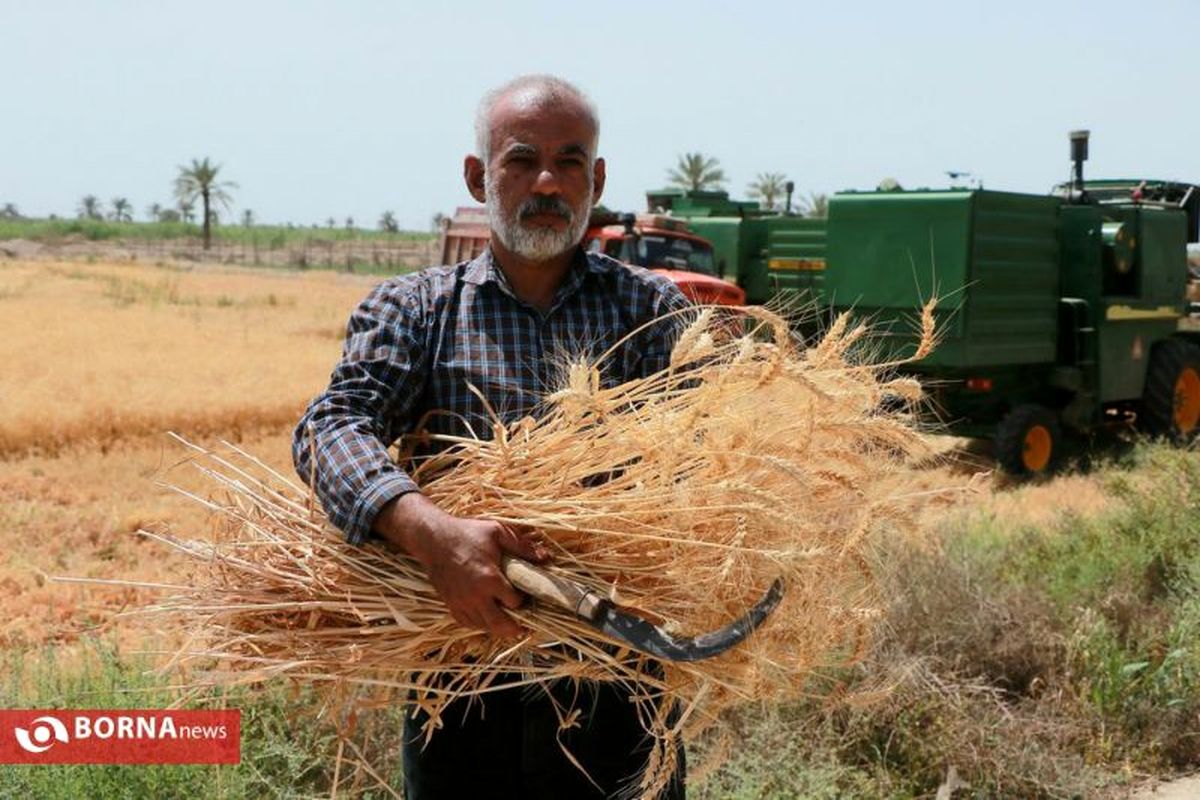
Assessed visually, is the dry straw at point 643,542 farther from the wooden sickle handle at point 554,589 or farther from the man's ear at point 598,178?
the man's ear at point 598,178

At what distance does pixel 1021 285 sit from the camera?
29.7 ft

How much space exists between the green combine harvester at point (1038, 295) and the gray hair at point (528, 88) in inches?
228

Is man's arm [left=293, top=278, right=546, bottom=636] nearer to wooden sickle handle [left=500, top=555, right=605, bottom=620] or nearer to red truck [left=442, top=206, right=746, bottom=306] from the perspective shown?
wooden sickle handle [left=500, top=555, right=605, bottom=620]

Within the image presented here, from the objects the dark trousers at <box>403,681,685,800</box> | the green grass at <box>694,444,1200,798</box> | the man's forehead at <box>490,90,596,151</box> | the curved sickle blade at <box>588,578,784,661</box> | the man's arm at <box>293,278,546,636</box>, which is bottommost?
the green grass at <box>694,444,1200,798</box>

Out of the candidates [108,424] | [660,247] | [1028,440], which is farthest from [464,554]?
[660,247]

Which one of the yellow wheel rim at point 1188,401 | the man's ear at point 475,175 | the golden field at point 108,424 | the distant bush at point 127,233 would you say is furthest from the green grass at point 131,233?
the man's ear at point 475,175

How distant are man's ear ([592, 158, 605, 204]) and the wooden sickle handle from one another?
799 mm

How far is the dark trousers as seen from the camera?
2209 millimetres

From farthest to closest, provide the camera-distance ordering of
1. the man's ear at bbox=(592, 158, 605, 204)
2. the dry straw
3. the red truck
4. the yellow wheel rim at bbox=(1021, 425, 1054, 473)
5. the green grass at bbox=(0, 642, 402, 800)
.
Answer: the red truck < the yellow wheel rim at bbox=(1021, 425, 1054, 473) < the green grass at bbox=(0, 642, 402, 800) < the man's ear at bbox=(592, 158, 605, 204) < the dry straw

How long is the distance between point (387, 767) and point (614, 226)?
977 centimetres

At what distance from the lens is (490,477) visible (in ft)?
6.19

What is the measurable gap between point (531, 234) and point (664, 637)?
0.78 metres

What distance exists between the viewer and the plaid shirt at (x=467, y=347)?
2.04 metres

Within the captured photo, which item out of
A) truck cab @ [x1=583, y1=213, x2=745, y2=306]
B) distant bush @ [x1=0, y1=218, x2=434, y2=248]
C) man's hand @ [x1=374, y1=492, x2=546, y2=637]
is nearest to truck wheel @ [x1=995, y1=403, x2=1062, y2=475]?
truck cab @ [x1=583, y1=213, x2=745, y2=306]
